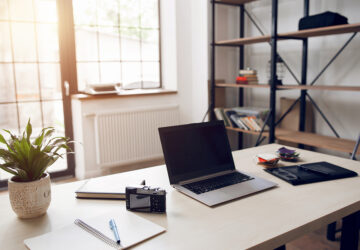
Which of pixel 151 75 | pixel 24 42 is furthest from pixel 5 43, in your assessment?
pixel 151 75

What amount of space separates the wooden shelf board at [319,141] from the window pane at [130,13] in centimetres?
214

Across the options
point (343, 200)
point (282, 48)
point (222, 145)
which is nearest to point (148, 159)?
point (282, 48)

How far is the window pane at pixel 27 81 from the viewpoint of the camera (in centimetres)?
348

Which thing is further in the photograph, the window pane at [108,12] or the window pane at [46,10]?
the window pane at [108,12]

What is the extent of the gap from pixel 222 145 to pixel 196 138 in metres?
0.15

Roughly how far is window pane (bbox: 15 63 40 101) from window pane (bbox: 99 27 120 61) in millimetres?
768

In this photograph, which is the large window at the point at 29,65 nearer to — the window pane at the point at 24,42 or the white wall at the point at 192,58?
the window pane at the point at 24,42

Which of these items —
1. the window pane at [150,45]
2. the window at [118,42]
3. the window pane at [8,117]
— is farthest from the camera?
the window pane at [150,45]

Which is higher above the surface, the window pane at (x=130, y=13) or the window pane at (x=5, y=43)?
the window pane at (x=130, y=13)

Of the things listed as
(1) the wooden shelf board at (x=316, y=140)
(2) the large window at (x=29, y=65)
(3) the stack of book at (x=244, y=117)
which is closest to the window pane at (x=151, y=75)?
(3) the stack of book at (x=244, y=117)

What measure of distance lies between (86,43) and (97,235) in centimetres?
313

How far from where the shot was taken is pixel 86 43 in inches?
149

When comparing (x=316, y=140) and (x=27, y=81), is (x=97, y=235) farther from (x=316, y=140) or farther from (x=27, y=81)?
(x=27, y=81)

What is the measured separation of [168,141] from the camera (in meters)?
1.44
